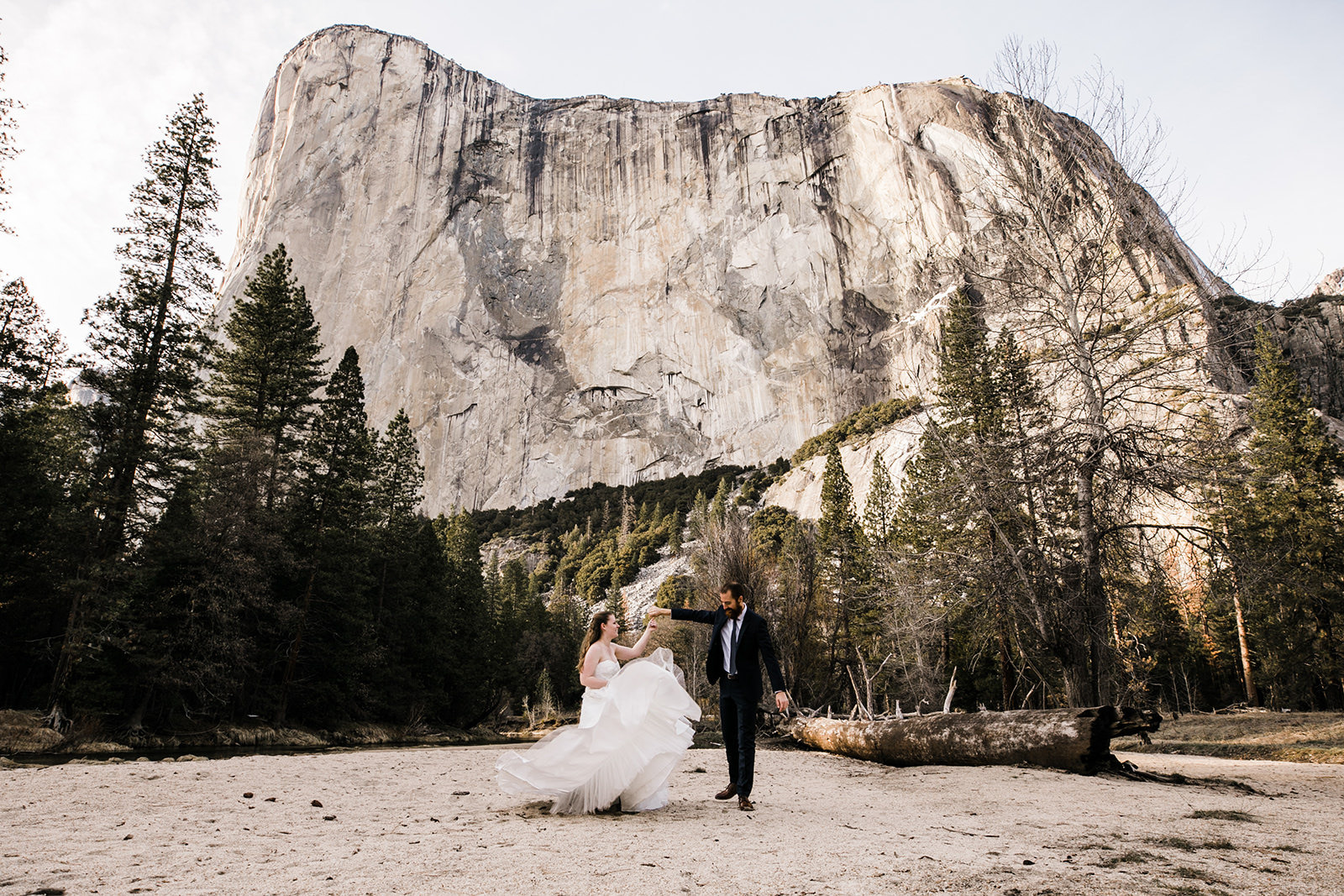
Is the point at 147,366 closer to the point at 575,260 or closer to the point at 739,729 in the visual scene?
the point at 739,729

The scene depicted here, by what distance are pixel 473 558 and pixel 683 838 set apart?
117 ft

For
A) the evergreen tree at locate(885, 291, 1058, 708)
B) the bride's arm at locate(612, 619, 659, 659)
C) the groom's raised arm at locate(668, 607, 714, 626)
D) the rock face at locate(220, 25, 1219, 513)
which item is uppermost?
the rock face at locate(220, 25, 1219, 513)

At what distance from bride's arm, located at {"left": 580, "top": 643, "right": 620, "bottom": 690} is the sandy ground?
1006 millimetres

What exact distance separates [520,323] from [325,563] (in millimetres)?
68471

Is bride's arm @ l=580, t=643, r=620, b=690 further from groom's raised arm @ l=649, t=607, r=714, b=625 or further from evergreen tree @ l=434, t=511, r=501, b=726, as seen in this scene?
evergreen tree @ l=434, t=511, r=501, b=726

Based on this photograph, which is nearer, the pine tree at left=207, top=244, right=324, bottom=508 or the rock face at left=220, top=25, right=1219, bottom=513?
the pine tree at left=207, top=244, right=324, bottom=508

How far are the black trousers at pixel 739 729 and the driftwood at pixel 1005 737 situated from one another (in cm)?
410

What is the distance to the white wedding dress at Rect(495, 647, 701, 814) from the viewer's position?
5266 mm

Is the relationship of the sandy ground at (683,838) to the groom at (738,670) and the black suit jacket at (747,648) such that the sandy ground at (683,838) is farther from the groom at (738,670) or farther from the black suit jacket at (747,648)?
the black suit jacket at (747,648)

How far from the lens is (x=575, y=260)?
3433 inches

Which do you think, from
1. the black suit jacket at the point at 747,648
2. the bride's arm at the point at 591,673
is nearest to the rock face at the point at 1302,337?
the black suit jacket at the point at 747,648

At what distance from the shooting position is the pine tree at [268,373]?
70.5 ft

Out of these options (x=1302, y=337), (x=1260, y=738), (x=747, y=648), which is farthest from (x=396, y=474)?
(x=1302, y=337)

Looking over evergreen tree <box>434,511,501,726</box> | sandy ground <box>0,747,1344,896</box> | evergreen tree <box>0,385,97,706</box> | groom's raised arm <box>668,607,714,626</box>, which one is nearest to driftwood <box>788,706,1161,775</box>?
sandy ground <box>0,747,1344,896</box>
